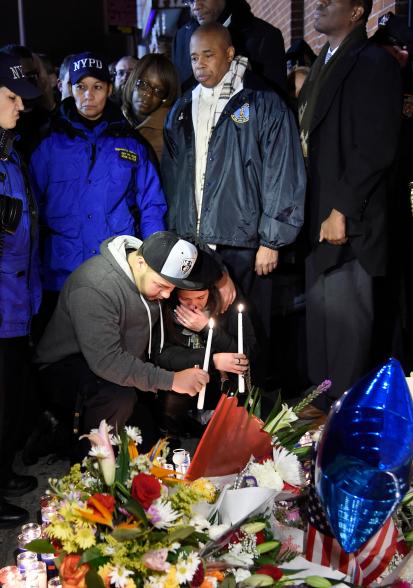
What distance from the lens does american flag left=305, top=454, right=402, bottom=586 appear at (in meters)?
1.64

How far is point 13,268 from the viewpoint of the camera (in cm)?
330

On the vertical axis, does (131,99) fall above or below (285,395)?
above

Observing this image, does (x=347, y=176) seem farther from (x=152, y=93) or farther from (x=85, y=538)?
(x=85, y=538)

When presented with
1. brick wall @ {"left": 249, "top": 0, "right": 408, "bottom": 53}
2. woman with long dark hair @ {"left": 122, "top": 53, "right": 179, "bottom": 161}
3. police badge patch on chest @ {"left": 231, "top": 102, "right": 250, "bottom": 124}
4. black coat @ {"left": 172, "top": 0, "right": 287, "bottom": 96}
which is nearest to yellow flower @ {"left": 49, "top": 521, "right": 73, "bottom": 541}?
police badge patch on chest @ {"left": 231, "top": 102, "right": 250, "bottom": 124}

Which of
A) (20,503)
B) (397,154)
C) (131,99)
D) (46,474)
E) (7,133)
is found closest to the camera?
(7,133)

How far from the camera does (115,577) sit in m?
1.46

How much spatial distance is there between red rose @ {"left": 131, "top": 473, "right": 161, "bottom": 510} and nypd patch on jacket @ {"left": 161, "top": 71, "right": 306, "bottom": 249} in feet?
8.51

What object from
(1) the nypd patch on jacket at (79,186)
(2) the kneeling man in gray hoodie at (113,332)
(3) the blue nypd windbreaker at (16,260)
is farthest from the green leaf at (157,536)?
(1) the nypd patch on jacket at (79,186)

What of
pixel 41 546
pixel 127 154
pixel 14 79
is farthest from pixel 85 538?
pixel 127 154

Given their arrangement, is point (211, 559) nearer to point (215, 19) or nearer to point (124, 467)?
point (124, 467)

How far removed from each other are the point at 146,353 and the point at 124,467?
2.16m

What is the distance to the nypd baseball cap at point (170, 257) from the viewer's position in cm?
322

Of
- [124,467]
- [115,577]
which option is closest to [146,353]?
[124,467]

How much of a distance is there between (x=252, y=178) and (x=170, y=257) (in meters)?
1.08
